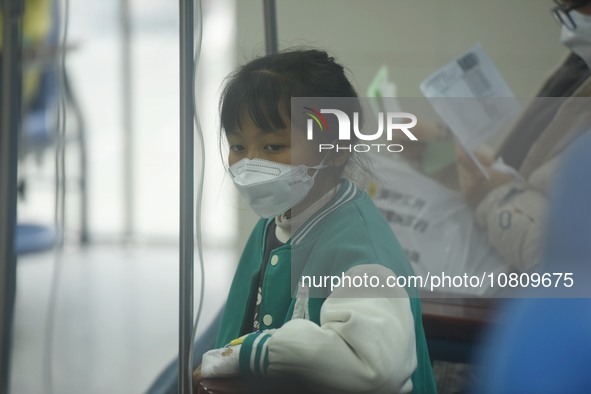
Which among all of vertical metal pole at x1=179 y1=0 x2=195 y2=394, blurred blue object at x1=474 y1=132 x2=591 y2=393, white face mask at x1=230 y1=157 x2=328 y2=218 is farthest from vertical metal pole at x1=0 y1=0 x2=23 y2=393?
blurred blue object at x1=474 y1=132 x2=591 y2=393

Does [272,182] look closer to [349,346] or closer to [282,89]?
[282,89]

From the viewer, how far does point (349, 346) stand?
2.88 ft

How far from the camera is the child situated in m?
0.90

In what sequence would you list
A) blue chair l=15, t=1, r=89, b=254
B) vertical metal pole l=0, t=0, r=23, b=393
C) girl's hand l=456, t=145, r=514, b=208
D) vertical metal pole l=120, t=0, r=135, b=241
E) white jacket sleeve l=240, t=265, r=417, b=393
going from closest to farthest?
white jacket sleeve l=240, t=265, r=417, b=393 → girl's hand l=456, t=145, r=514, b=208 → vertical metal pole l=0, t=0, r=23, b=393 → vertical metal pole l=120, t=0, r=135, b=241 → blue chair l=15, t=1, r=89, b=254

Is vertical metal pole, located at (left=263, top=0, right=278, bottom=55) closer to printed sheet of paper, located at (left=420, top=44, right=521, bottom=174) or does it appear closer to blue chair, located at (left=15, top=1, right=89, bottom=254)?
printed sheet of paper, located at (left=420, top=44, right=521, bottom=174)

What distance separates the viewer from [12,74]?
1.29 meters

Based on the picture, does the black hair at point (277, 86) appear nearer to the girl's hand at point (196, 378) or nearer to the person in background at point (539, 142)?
the person in background at point (539, 142)

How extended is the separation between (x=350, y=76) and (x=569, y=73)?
0.29 meters

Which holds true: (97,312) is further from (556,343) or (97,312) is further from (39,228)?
(556,343)

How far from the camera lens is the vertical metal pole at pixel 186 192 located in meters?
1.00

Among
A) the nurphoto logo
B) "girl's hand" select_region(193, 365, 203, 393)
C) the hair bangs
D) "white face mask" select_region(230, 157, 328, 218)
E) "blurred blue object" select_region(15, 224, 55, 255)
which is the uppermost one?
the hair bangs

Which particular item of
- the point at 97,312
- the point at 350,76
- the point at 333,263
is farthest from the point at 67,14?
the point at 97,312

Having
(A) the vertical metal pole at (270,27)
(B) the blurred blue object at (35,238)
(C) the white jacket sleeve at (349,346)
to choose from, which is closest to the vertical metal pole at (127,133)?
(B) the blurred blue object at (35,238)

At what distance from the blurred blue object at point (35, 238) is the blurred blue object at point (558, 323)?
102 inches
